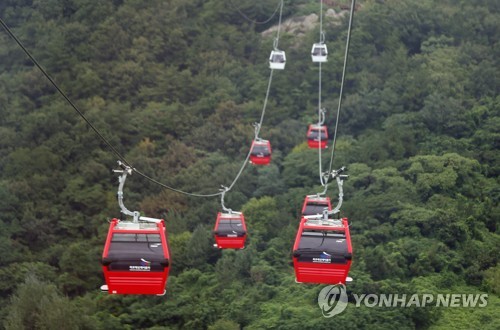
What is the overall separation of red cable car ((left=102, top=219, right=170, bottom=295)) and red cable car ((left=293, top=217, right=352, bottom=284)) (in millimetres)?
3121

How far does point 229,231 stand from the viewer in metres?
29.1

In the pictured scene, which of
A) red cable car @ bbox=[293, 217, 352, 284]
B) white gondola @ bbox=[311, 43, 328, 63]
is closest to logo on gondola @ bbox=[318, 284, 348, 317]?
white gondola @ bbox=[311, 43, 328, 63]

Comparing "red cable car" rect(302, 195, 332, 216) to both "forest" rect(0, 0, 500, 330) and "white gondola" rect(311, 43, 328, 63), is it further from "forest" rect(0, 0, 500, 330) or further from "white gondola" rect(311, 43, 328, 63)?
"white gondola" rect(311, 43, 328, 63)

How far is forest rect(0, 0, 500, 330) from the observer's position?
139ft

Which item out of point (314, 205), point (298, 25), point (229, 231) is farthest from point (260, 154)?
point (298, 25)

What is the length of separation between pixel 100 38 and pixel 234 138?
18.4 m

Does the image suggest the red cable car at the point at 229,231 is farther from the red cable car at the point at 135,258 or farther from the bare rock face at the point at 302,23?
the bare rock face at the point at 302,23

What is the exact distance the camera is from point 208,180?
54438 millimetres

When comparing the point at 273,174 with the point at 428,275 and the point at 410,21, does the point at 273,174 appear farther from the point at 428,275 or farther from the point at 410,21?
the point at 410,21

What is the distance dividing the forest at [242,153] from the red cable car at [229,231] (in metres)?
10.3

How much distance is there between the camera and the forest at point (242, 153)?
4231 centimetres

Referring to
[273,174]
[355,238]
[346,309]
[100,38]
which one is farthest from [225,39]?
[346,309]

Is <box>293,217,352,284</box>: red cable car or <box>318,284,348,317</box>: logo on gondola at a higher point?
<box>293,217,352,284</box>: red cable car

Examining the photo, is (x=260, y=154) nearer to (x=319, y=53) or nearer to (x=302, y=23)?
(x=319, y=53)
